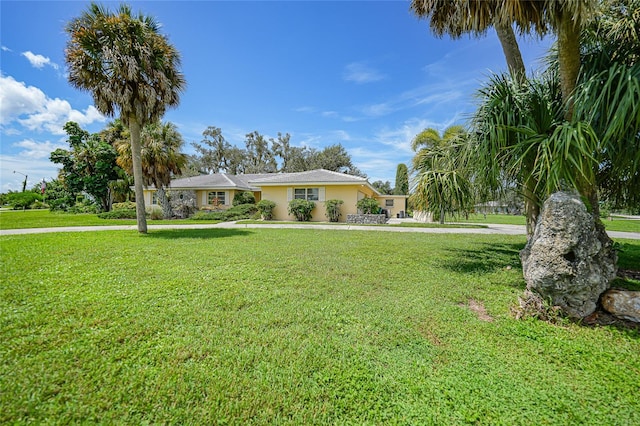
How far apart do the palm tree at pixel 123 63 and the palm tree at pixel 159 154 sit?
9059 millimetres

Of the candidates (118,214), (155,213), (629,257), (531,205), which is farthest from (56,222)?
(629,257)

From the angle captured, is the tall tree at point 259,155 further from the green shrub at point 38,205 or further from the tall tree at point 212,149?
the green shrub at point 38,205

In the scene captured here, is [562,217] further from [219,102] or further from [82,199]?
[82,199]

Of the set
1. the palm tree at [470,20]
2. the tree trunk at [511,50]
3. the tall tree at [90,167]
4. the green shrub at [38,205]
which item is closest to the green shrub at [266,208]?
the tall tree at [90,167]

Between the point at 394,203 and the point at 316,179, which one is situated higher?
the point at 316,179

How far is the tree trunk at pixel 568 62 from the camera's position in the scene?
4051 mm

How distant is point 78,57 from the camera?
945 centimetres

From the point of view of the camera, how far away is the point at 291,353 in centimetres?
279

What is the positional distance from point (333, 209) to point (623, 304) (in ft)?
54.0

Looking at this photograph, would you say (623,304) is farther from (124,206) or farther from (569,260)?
(124,206)

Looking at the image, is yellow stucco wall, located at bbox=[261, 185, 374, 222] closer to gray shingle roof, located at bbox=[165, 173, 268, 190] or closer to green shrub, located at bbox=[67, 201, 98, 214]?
gray shingle roof, located at bbox=[165, 173, 268, 190]

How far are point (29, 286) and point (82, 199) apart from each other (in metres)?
31.2

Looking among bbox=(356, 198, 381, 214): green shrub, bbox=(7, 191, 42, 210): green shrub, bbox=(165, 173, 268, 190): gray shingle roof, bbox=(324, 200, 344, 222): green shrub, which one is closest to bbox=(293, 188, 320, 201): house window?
bbox=(324, 200, 344, 222): green shrub

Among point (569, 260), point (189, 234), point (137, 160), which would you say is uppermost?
point (137, 160)
